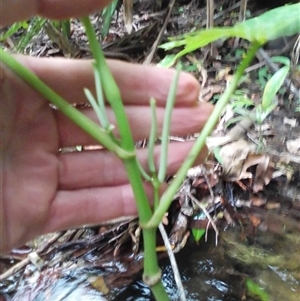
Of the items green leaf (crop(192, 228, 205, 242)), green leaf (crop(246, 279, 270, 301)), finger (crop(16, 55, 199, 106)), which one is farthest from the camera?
green leaf (crop(192, 228, 205, 242))

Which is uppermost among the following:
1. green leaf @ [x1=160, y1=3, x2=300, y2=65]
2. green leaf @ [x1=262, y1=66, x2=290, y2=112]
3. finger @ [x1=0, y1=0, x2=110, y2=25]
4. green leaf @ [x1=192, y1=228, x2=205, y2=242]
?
finger @ [x1=0, y1=0, x2=110, y2=25]

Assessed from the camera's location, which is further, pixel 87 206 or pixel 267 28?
pixel 87 206

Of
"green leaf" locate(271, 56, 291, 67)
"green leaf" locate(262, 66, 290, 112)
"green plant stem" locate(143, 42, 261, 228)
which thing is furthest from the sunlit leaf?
"green plant stem" locate(143, 42, 261, 228)

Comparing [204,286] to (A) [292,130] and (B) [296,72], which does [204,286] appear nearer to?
(A) [292,130]

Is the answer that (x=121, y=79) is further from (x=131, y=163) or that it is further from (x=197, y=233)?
(x=197, y=233)

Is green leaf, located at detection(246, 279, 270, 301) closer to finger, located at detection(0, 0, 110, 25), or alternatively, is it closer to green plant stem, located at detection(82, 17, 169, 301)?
green plant stem, located at detection(82, 17, 169, 301)

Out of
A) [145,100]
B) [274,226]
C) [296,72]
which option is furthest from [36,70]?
[296,72]

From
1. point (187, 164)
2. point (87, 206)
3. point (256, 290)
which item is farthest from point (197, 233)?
point (187, 164)
